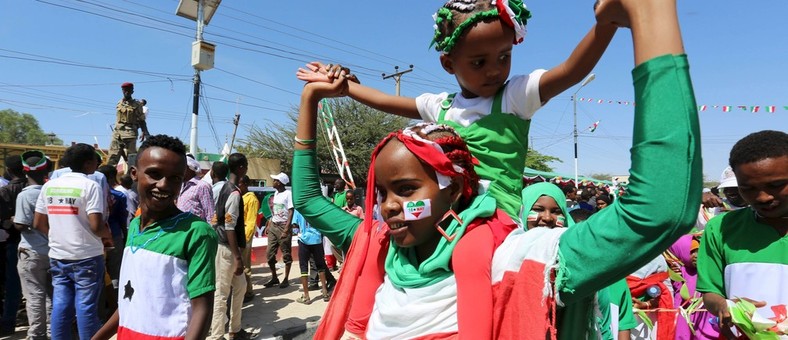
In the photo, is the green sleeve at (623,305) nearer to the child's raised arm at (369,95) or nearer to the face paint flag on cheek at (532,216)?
the face paint flag on cheek at (532,216)

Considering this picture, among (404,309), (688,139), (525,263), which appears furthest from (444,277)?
(688,139)

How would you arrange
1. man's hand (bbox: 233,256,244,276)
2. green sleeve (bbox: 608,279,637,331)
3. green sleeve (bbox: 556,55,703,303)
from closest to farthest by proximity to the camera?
green sleeve (bbox: 556,55,703,303) < green sleeve (bbox: 608,279,637,331) < man's hand (bbox: 233,256,244,276)

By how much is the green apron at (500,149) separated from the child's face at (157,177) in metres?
1.69

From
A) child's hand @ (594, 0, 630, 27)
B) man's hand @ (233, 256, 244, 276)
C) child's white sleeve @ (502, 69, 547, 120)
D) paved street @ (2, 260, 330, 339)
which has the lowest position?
paved street @ (2, 260, 330, 339)

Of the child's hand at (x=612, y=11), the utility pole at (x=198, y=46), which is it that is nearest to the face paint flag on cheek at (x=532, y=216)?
the child's hand at (x=612, y=11)

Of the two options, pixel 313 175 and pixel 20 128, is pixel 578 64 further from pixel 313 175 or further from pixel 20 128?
pixel 20 128

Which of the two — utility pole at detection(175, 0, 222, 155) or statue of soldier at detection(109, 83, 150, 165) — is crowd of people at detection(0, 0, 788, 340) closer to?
utility pole at detection(175, 0, 222, 155)

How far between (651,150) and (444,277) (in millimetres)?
606

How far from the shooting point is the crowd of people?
0.78 m

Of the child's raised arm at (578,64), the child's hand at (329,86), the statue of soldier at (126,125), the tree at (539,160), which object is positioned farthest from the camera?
the tree at (539,160)

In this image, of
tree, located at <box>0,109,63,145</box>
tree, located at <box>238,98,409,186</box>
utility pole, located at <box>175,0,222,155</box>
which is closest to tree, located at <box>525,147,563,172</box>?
tree, located at <box>238,98,409,186</box>

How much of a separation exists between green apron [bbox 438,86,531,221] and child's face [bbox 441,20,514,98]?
2.3 inches

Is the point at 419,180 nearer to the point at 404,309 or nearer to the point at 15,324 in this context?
the point at 404,309

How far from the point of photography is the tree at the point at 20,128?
60.1m
